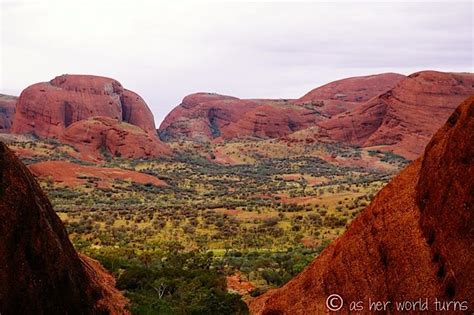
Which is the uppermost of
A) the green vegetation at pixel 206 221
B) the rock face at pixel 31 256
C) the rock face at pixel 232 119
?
the rock face at pixel 232 119

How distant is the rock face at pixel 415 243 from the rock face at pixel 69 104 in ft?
372

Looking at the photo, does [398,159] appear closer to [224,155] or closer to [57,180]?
[224,155]

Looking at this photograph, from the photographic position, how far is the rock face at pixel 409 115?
366ft

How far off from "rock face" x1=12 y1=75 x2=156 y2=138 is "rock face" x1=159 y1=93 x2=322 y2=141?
26.8 metres

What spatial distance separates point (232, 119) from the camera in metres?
176

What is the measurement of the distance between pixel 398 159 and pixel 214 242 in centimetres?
7363

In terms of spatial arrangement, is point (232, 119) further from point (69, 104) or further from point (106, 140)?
point (106, 140)

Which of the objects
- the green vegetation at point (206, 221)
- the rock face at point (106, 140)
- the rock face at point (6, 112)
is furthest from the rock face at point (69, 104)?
the rock face at point (6, 112)

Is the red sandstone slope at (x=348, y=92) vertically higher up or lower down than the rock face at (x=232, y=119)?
higher up

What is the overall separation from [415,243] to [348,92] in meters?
167

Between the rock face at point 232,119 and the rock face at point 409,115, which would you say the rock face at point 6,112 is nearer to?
the rock face at point 232,119

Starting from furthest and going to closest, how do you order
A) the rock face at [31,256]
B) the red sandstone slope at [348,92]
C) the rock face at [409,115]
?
the red sandstone slope at [348,92] → the rock face at [409,115] → the rock face at [31,256]

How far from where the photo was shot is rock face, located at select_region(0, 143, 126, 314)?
1132cm

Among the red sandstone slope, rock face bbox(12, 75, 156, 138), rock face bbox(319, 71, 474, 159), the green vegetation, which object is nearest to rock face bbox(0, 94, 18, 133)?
rock face bbox(12, 75, 156, 138)
